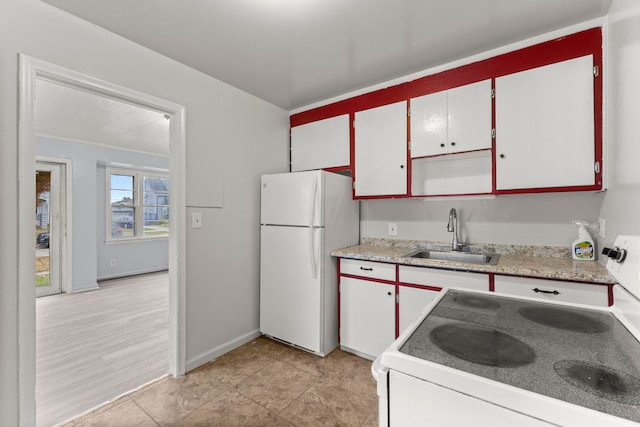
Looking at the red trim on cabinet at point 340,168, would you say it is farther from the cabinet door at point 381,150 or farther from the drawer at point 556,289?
the drawer at point 556,289

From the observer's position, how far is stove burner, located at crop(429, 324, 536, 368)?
68 cm

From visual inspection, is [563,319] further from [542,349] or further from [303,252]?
[303,252]

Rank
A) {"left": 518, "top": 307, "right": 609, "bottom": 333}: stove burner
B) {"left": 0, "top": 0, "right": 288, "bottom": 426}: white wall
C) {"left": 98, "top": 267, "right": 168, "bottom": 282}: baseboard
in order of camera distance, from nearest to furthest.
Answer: {"left": 518, "top": 307, "right": 609, "bottom": 333}: stove burner → {"left": 0, "top": 0, "right": 288, "bottom": 426}: white wall → {"left": 98, "top": 267, "right": 168, "bottom": 282}: baseboard

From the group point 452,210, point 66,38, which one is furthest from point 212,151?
point 452,210

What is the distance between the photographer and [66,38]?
1683 millimetres

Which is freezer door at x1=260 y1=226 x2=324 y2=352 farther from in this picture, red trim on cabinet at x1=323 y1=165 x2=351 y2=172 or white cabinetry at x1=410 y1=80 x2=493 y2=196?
white cabinetry at x1=410 y1=80 x2=493 y2=196

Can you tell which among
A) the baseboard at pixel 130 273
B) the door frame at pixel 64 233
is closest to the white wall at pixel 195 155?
the door frame at pixel 64 233

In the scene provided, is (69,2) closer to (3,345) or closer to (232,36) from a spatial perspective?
(232,36)

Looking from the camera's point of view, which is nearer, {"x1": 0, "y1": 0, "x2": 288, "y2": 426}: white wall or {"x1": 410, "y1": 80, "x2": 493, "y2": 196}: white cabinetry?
{"x1": 0, "y1": 0, "x2": 288, "y2": 426}: white wall

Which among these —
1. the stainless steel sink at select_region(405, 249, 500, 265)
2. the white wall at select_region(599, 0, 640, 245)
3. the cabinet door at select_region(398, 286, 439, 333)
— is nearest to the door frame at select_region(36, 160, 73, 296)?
the cabinet door at select_region(398, 286, 439, 333)

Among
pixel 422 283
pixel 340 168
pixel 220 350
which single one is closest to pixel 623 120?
pixel 422 283

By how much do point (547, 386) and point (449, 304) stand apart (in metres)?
0.51

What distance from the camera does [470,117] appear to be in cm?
217

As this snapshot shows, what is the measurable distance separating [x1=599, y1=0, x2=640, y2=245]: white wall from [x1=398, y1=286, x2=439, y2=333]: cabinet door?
3.55 ft
